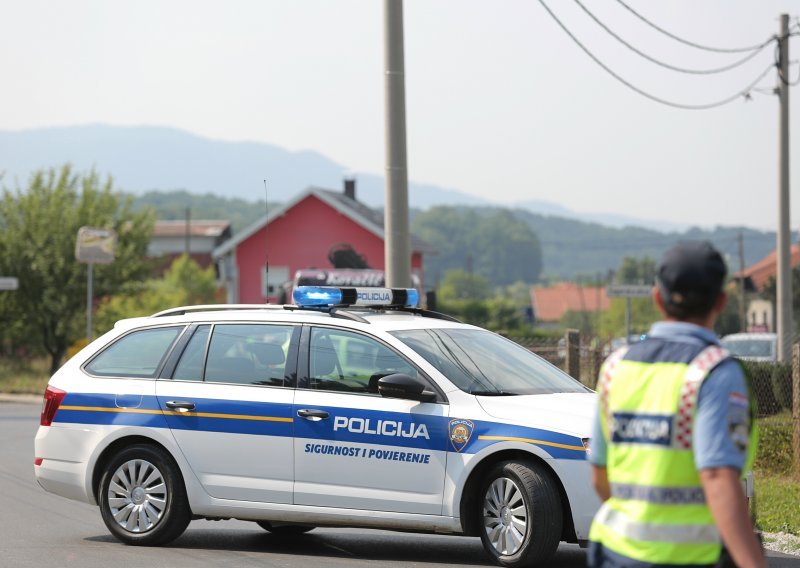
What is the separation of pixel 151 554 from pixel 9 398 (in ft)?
63.5

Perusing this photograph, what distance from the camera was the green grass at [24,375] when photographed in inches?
1148

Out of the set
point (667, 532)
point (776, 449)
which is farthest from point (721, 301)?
point (776, 449)

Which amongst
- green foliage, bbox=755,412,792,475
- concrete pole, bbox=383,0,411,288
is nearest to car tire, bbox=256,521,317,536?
concrete pole, bbox=383,0,411,288

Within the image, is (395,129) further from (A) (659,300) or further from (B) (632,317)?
(B) (632,317)

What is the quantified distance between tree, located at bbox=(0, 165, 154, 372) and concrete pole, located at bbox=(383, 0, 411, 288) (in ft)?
81.8

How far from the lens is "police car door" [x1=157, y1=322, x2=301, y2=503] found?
888 centimetres

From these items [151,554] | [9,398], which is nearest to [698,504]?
[151,554]

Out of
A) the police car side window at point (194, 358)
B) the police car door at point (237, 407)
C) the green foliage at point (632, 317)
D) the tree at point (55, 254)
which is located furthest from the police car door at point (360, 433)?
the green foliage at point (632, 317)

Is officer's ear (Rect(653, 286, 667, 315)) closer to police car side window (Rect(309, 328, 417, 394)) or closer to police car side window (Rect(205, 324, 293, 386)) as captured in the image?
police car side window (Rect(309, 328, 417, 394))

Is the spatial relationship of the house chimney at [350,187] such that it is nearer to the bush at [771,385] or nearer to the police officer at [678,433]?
the bush at [771,385]

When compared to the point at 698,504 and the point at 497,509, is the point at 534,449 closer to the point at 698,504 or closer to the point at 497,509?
the point at 497,509

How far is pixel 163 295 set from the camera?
77125mm

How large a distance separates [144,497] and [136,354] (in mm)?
1033

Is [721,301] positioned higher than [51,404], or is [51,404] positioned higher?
[721,301]
